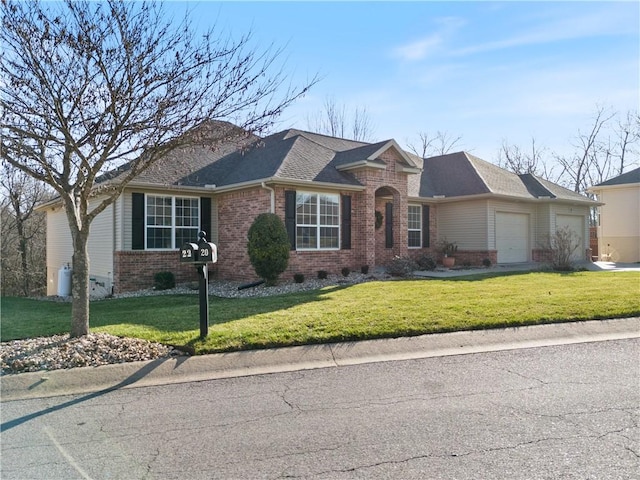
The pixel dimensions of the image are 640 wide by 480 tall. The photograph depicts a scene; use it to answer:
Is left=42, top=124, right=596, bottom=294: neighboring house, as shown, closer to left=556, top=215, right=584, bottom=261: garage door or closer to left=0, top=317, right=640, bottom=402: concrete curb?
left=556, top=215, right=584, bottom=261: garage door

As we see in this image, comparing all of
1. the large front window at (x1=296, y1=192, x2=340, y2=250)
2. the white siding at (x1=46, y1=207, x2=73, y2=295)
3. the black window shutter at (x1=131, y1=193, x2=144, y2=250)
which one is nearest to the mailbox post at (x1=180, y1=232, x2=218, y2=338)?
the large front window at (x1=296, y1=192, x2=340, y2=250)

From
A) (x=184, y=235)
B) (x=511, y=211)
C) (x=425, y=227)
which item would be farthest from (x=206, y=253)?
(x=511, y=211)

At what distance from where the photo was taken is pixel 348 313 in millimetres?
8875

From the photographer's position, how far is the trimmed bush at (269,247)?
45.7ft

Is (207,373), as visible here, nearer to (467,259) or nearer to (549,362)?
(549,362)

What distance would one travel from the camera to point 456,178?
2278 cm

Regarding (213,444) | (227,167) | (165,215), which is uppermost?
(227,167)

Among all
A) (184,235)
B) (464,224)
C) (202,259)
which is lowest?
(202,259)

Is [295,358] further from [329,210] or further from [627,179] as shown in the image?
[627,179]

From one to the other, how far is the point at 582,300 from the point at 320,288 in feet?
21.2

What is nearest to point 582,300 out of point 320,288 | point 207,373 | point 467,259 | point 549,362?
point 549,362

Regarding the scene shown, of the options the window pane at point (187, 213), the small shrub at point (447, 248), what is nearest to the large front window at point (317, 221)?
the window pane at point (187, 213)

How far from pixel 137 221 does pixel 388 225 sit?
30.4 ft

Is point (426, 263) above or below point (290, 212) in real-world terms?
below
